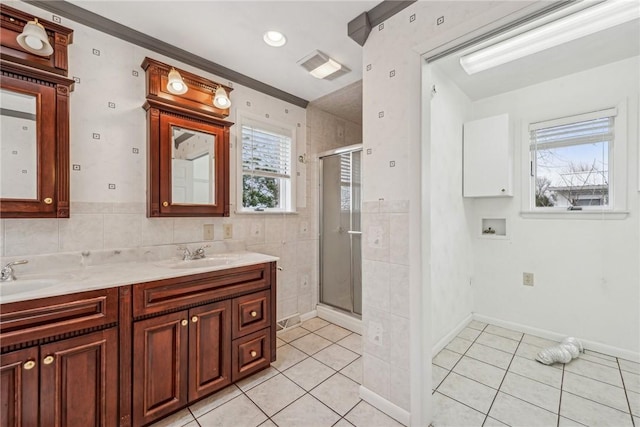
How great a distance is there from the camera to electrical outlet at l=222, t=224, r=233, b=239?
2.39 meters

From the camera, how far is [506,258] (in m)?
2.82

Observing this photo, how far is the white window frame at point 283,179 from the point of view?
2490 mm

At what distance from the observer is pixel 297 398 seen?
176 cm

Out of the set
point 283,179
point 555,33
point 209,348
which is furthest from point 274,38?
point 209,348

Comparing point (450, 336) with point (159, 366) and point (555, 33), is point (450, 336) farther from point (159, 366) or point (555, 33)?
point (555, 33)

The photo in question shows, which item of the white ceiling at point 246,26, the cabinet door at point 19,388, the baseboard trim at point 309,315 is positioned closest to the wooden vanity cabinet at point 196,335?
the cabinet door at point 19,388

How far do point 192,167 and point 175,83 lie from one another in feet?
2.01

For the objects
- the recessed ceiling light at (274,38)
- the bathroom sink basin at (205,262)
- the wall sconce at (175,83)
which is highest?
the recessed ceiling light at (274,38)

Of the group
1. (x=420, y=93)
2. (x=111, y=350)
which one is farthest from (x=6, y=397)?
(x=420, y=93)

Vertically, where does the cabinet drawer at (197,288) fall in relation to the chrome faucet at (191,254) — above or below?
below

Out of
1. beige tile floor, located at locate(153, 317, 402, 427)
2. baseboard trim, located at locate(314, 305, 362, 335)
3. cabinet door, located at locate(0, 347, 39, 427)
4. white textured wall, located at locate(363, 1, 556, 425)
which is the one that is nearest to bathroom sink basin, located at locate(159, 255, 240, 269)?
cabinet door, located at locate(0, 347, 39, 427)

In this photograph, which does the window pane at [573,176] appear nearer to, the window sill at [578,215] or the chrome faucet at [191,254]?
the window sill at [578,215]

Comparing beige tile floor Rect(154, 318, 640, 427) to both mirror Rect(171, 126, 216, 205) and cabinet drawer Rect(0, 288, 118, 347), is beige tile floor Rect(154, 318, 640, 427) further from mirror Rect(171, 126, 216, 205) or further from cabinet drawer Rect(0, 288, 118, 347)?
mirror Rect(171, 126, 216, 205)

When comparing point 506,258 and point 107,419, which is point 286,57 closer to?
point 107,419
